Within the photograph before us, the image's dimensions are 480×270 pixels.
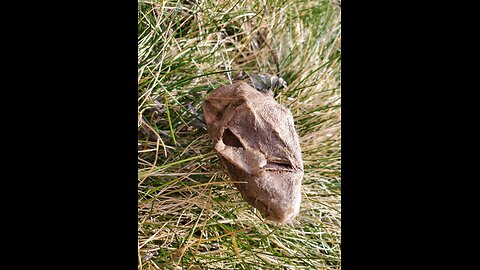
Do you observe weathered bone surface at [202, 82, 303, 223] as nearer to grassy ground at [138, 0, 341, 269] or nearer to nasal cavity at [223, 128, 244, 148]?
nasal cavity at [223, 128, 244, 148]

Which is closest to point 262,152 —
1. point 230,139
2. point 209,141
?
point 230,139

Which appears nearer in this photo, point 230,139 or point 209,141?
point 230,139

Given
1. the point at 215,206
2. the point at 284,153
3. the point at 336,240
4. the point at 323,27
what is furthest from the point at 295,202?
the point at 323,27

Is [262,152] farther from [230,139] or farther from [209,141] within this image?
[209,141]

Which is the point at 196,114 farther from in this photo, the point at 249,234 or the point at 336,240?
the point at 336,240

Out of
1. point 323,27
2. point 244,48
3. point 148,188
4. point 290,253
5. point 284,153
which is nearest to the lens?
point 284,153
